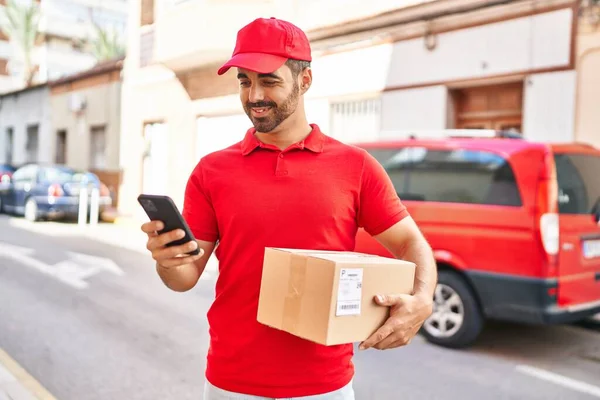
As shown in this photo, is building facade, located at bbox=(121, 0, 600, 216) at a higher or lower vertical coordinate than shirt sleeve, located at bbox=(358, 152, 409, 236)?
higher

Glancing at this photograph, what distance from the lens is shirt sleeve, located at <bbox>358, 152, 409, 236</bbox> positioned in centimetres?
193

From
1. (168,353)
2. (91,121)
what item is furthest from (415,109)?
(91,121)

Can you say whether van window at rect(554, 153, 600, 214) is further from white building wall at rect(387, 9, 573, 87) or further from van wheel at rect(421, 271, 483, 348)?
white building wall at rect(387, 9, 573, 87)

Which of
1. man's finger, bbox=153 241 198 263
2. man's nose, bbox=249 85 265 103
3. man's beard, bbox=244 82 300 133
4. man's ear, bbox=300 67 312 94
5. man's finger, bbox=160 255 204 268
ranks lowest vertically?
man's finger, bbox=160 255 204 268

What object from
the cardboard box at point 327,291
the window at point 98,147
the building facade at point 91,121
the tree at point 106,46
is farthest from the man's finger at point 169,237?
the tree at point 106,46

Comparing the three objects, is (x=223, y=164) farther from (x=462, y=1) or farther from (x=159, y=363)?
(x=462, y=1)

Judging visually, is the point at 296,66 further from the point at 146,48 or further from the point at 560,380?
the point at 146,48

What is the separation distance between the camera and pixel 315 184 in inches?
72.5

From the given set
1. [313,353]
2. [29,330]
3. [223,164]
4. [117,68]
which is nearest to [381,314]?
[313,353]

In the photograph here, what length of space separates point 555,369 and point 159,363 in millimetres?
3259

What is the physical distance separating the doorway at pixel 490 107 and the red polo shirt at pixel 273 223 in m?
8.77

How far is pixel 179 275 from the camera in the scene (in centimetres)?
187

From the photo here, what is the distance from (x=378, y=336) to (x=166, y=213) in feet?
2.22

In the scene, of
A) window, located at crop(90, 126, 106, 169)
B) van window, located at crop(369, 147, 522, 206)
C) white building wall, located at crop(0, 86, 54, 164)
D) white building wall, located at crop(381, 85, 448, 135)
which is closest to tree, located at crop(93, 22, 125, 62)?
white building wall, located at crop(0, 86, 54, 164)
